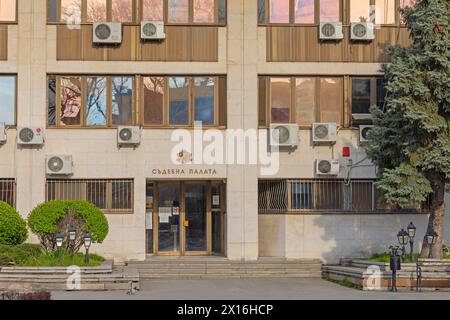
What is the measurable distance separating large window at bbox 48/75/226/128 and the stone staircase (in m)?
6.50

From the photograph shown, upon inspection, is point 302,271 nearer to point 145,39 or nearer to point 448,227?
point 448,227

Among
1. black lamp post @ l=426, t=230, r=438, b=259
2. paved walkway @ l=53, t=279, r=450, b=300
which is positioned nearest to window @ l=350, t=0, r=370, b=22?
black lamp post @ l=426, t=230, r=438, b=259

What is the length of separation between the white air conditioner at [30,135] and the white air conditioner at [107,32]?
3.36 m

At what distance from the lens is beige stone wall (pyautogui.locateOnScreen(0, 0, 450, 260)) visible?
2936cm

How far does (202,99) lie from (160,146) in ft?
6.82

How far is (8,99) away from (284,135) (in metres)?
8.77

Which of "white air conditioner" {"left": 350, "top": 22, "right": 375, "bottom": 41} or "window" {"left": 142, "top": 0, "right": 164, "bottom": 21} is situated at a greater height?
"window" {"left": 142, "top": 0, "right": 164, "bottom": 21}

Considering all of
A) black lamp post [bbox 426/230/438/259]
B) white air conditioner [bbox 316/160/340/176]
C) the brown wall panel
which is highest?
the brown wall panel

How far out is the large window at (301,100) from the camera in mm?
30219

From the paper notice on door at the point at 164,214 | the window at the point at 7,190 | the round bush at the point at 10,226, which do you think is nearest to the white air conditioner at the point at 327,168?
the paper notice on door at the point at 164,214

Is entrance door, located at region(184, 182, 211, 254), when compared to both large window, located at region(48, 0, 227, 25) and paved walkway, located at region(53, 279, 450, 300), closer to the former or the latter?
paved walkway, located at region(53, 279, 450, 300)

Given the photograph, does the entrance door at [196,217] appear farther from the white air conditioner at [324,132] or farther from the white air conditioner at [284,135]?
the white air conditioner at [324,132]

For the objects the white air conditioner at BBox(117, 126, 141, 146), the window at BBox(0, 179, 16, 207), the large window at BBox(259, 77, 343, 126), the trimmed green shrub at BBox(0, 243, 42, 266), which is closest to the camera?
the trimmed green shrub at BBox(0, 243, 42, 266)

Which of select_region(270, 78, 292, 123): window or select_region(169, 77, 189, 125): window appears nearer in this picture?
select_region(169, 77, 189, 125): window
